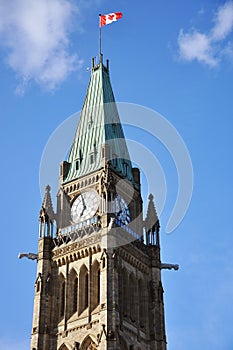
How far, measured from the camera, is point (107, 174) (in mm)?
73688

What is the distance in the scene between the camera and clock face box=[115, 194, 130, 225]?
7353cm

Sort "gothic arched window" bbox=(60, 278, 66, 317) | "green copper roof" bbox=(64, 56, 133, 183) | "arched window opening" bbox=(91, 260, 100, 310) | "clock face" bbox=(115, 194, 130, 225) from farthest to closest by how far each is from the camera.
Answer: "green copper roof" bbox=(64, 56, 133, 183), "clock face" bbox=(115, 194, 130, 225), "gothic arched window" bbox=(60, 278, 66, 317), "arched window opening" bbox=(91, 260, 100, 310)

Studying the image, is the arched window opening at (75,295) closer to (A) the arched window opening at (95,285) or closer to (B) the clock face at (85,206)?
(A) the arched window opening at (95,285)

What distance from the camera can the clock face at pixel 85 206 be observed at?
7375 cm

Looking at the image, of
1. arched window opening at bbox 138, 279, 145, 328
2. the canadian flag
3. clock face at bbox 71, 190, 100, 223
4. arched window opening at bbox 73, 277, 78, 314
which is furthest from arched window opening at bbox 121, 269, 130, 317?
the canadian flag

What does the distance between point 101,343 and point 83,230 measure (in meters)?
11.4

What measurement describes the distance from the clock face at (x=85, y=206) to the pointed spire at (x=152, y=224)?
5896mm

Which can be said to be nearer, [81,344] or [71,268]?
[81,344]

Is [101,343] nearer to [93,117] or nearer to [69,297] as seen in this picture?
[69,297]

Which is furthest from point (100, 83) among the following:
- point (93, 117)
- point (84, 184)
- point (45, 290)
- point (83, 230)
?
point (45, 290)

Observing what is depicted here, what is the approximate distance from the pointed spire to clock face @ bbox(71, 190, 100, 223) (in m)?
5.90

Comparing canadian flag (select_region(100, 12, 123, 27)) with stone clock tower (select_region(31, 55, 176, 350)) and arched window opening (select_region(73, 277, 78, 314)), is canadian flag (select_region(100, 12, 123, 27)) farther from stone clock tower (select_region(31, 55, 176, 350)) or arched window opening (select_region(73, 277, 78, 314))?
arched window opening (select_region(73, 277, 78, 314))

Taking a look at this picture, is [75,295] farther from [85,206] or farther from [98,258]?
[85,206]

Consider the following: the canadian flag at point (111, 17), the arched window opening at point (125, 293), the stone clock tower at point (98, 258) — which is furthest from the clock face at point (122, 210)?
the canadian flag at point (111, 17)
